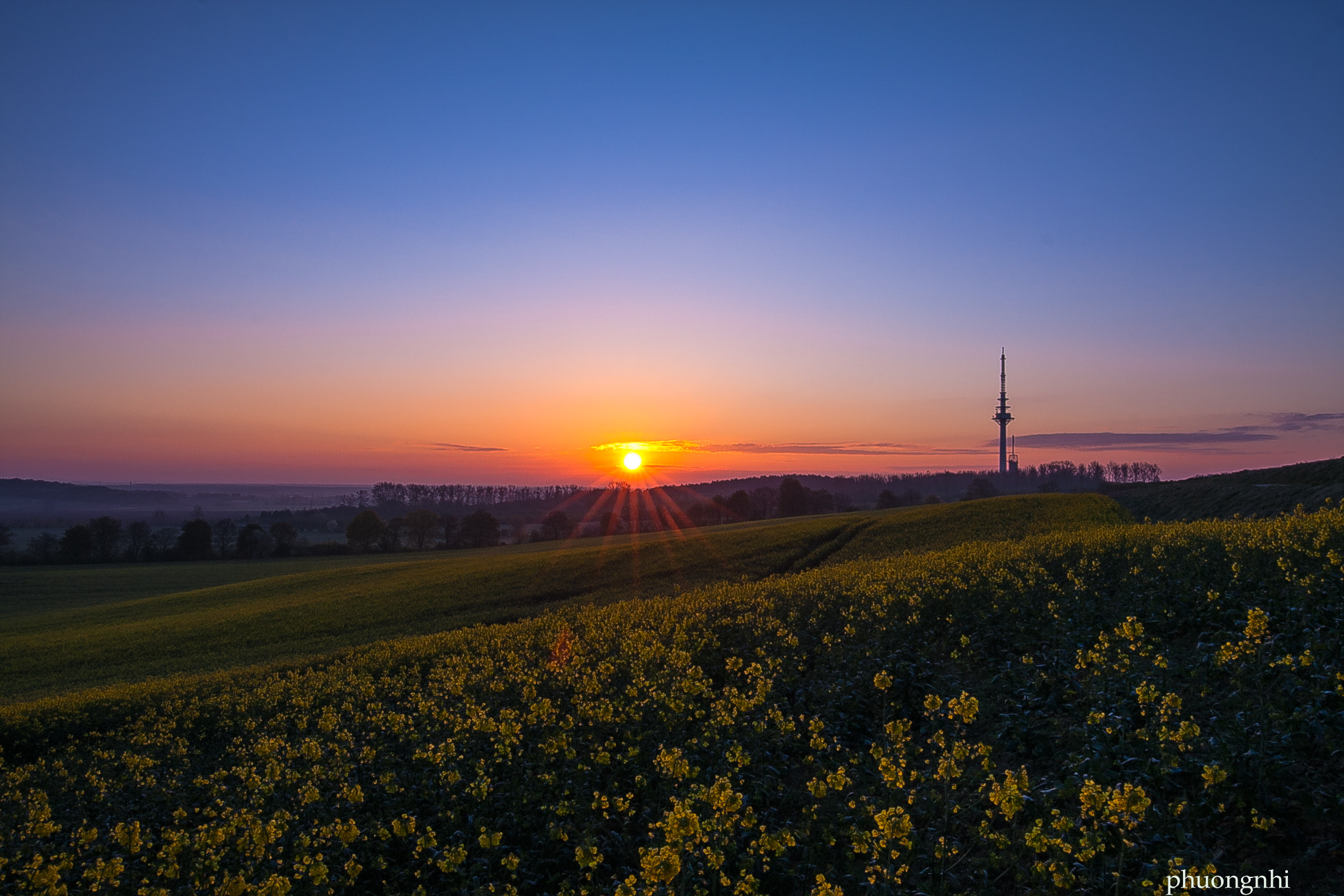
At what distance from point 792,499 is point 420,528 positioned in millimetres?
57567

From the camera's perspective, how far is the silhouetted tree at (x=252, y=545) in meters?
82.1

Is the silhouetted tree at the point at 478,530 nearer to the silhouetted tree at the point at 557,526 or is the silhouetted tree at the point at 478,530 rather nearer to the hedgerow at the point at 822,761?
the silhouetted tree at the point at 557,526

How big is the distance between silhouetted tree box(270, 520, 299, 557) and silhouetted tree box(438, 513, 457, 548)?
62.7ft

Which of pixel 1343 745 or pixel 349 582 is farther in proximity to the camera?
pixel 349 582

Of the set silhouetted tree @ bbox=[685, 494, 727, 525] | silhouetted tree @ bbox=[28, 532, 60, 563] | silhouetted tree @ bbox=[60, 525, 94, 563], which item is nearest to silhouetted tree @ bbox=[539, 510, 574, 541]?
silhouetted tree @ bbox=[685, 494, 727, 525]

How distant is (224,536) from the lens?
86000 mm

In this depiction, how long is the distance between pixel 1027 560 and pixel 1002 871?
11.2 metres

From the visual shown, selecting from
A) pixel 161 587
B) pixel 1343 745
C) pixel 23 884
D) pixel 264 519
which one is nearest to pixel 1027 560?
pixel 1343 745

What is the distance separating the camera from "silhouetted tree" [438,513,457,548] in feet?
308

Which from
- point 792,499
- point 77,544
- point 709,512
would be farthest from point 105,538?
point 792,499

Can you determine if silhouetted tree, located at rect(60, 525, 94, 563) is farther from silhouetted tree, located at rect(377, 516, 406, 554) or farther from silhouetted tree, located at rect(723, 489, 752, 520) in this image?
silhouetted tree, located at rect(723, 489, 752, 520)

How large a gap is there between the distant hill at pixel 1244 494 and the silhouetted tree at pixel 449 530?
80.1 metres

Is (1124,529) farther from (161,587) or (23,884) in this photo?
(161,587)

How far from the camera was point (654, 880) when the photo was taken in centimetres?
485
